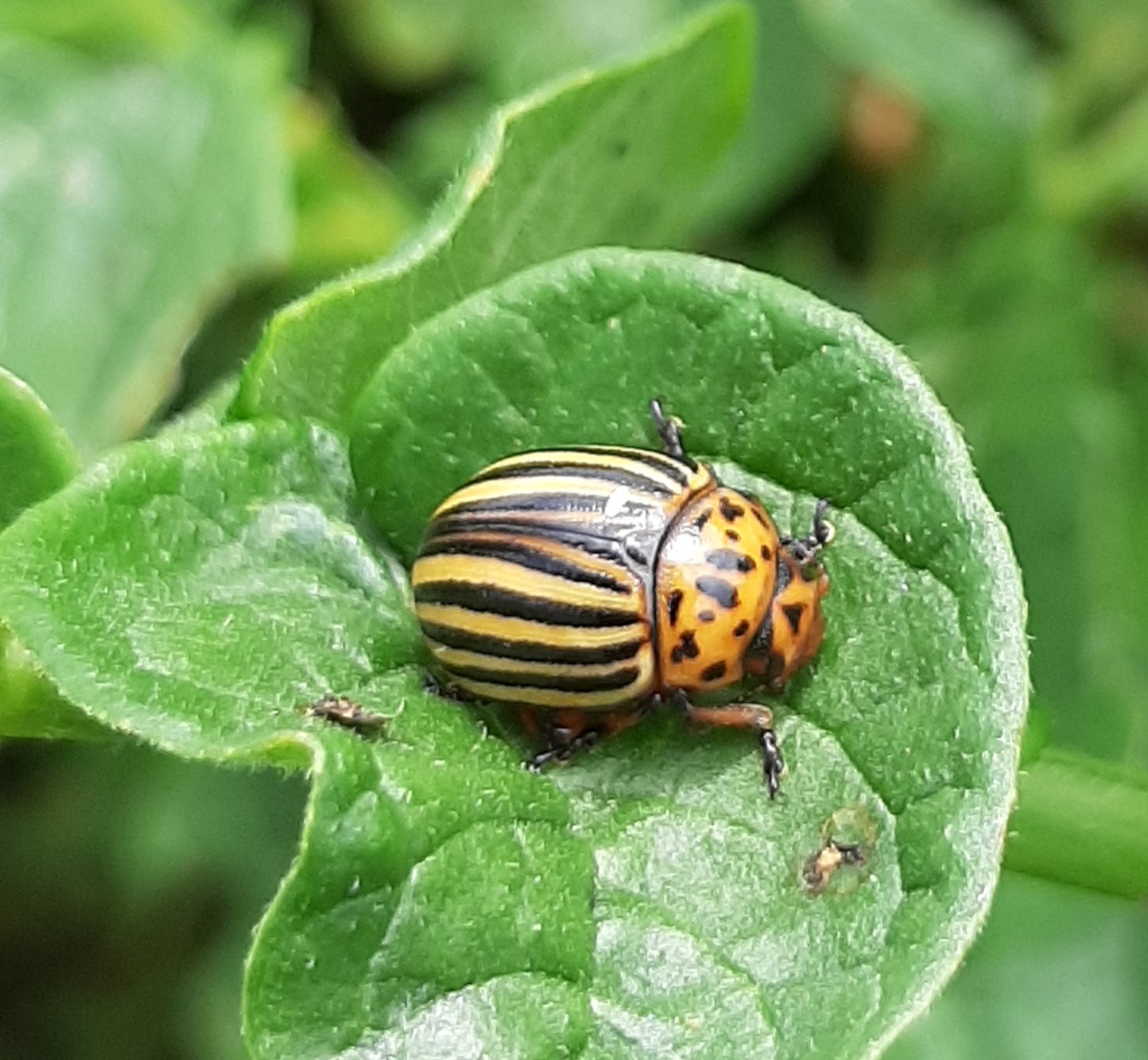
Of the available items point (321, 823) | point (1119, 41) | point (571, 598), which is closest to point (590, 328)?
point (571, 598)

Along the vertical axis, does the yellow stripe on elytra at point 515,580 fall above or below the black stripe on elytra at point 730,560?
above

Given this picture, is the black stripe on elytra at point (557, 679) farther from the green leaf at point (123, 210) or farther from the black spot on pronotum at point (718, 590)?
the green leaf at point (123, 210)

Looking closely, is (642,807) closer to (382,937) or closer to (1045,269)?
(382,937)

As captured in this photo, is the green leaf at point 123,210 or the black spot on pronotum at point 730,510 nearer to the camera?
the black spot on pronotum at point 730,510

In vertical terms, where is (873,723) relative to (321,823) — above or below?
below

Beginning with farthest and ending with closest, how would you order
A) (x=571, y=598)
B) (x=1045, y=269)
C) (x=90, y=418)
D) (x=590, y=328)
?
1. (x=1045, y=269)
2. (x=90, y=418)
3. (x=571, y=598)
4. (x=590, y=328)

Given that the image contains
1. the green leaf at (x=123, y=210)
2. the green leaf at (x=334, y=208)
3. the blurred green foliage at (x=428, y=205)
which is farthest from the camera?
the green leaf at (x=334, y=208)

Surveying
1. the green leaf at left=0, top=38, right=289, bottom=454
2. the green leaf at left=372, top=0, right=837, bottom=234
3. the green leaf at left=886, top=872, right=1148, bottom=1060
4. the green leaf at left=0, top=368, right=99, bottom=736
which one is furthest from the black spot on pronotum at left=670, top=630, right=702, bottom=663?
the green leaf at left=372, top=0, right=837, bottom=234

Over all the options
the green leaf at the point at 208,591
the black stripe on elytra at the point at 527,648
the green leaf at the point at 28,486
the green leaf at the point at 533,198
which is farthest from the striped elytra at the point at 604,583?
the green leaf at the point at 28,486
